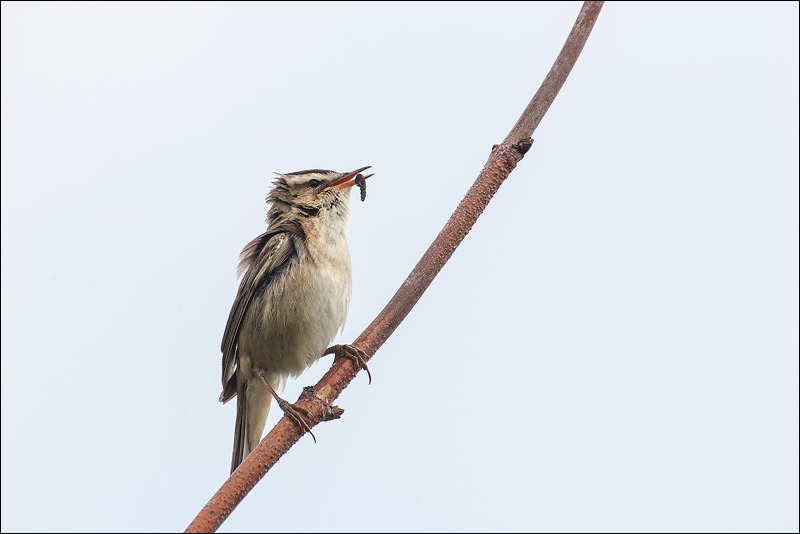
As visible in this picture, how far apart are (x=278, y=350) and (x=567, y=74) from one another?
11.6 feet

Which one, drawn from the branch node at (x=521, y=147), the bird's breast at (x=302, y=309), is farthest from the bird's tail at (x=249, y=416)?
the branch node at (x=521, y=147)

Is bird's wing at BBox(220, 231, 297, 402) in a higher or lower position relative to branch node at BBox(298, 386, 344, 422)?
higher

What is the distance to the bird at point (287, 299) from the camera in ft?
20.7

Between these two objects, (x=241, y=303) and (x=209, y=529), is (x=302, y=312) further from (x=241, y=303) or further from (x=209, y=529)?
(x=209, y=529)

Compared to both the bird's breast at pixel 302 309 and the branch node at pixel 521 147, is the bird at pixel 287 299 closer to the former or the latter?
the bird's breast at pixel 302 309

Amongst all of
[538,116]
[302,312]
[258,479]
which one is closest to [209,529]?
[258,479]

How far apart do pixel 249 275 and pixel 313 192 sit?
79 centimetres

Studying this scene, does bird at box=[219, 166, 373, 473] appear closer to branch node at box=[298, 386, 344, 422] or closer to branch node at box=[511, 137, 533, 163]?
branch node at box=[298, 386, 344, 422]

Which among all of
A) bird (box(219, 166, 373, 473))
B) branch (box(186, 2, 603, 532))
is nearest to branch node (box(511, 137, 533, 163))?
branch (box(186, 2, 603, 532))

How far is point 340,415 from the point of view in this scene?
4.00 meters

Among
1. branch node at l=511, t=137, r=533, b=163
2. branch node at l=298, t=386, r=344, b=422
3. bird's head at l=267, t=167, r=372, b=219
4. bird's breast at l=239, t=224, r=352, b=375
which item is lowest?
branch node at l=298, t=386, r=344, b=422

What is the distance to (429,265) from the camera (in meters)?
3.73

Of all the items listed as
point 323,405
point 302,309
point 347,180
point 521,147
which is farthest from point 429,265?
point 347,180

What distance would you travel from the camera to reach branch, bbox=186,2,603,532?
3465mm
